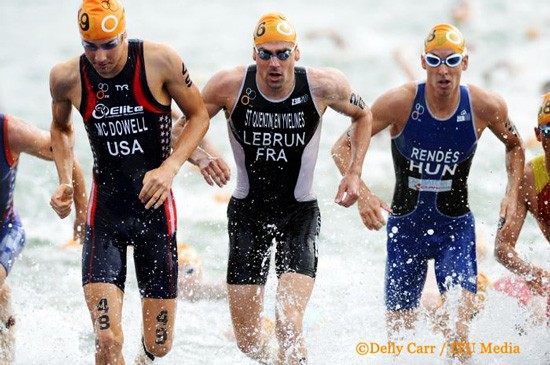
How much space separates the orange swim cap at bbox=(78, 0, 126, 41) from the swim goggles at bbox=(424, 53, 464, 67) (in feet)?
7.24

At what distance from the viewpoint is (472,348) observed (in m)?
7.47

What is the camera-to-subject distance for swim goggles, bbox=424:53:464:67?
6.98m

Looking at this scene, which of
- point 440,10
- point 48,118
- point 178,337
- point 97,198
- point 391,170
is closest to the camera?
point 97,198

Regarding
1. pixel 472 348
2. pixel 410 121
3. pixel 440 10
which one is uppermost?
pixel 440 10

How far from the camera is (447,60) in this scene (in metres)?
6.98

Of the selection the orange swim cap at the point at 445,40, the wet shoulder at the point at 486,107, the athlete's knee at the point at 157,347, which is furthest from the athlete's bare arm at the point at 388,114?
the athlete's knee at the point at 157,347

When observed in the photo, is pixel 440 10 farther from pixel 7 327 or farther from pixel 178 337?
pixel 7 327

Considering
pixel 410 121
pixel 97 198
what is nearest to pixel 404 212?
pixel 410 121

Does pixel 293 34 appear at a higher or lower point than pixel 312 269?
higher

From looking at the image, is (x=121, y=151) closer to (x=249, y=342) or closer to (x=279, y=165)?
(x=279, y=165)

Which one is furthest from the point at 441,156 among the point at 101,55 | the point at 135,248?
the point at 101,55

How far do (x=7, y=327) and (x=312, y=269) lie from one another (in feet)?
7.99

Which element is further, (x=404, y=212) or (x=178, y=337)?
(x=178, y=337)

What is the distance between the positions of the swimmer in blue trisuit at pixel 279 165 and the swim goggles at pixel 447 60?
59 cm
